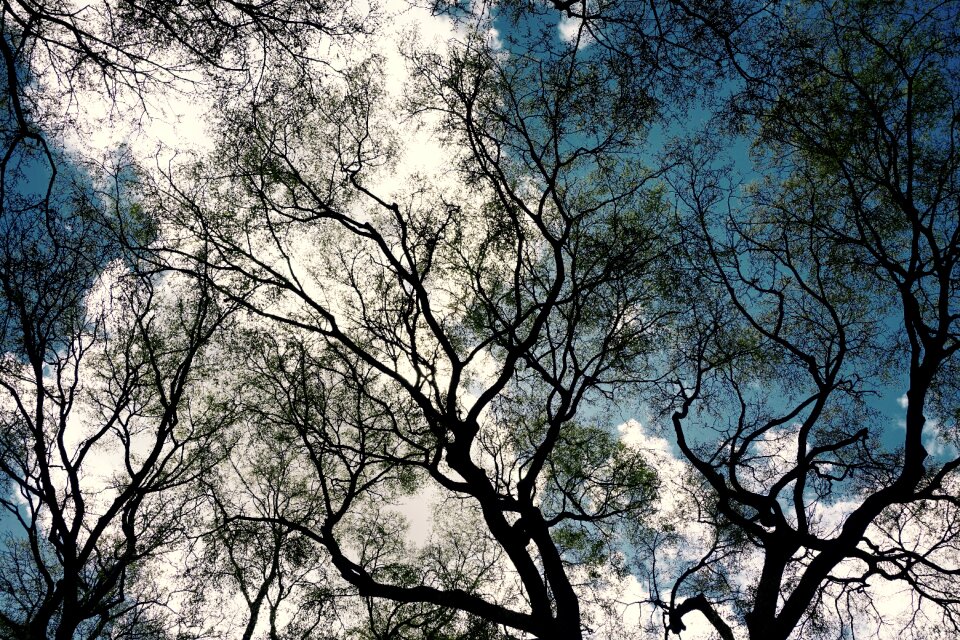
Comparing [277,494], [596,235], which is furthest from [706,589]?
[277,494]

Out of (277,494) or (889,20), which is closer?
(889,20)

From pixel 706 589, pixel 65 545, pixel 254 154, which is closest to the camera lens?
pixel 65 545

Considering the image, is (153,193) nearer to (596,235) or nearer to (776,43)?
(596,235)

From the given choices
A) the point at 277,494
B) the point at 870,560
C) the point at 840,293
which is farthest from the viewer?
the point at 277,494

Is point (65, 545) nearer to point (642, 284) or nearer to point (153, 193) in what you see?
point (153, 193)

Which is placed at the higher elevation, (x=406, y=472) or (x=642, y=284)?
(x=642, y=284)

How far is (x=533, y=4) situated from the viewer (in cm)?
631

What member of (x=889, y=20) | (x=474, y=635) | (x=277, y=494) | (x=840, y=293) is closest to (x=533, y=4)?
(x=889, y=20)

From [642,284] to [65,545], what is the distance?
11.5 meters

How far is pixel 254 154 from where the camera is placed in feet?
35.3

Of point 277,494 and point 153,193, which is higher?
point 153,193

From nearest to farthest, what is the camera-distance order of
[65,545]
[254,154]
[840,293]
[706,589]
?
[65,545] < [254,154] < [840,293] < [706,589]

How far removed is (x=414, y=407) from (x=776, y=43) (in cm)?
941

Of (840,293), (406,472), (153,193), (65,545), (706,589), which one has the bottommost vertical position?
(65,545)
